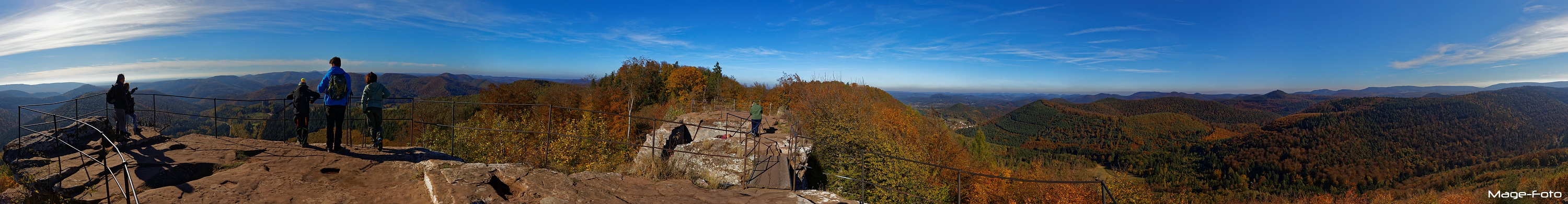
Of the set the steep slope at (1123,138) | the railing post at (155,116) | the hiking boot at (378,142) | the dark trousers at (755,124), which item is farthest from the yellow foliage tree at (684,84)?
the steep slope at (1123,138)

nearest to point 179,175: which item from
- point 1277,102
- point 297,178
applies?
point 297,178

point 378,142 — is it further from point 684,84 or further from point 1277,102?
point 1277,102

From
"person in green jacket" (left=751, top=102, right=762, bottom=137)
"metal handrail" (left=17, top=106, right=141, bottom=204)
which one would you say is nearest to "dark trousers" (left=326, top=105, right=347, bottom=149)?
"metal handrail" (left=17, top=106, right=141, bottom=204)

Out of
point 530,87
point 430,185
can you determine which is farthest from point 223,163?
point 530,87

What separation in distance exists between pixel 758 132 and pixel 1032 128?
126149mm

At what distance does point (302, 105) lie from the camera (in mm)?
7340

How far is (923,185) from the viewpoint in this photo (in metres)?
30.1

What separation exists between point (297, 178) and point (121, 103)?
5021 millimetres

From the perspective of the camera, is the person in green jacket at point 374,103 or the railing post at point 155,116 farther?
the railing post at point 155,116

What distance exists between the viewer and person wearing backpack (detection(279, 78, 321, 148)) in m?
7.21

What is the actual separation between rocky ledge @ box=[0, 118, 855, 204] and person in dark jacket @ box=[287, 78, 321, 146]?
0.70 feet

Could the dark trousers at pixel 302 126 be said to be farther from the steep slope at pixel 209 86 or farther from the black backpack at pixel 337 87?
the steep slope at pixel 209 86

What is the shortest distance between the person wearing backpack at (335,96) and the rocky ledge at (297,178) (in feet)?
0.87

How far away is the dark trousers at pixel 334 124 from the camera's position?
702 centimetres
